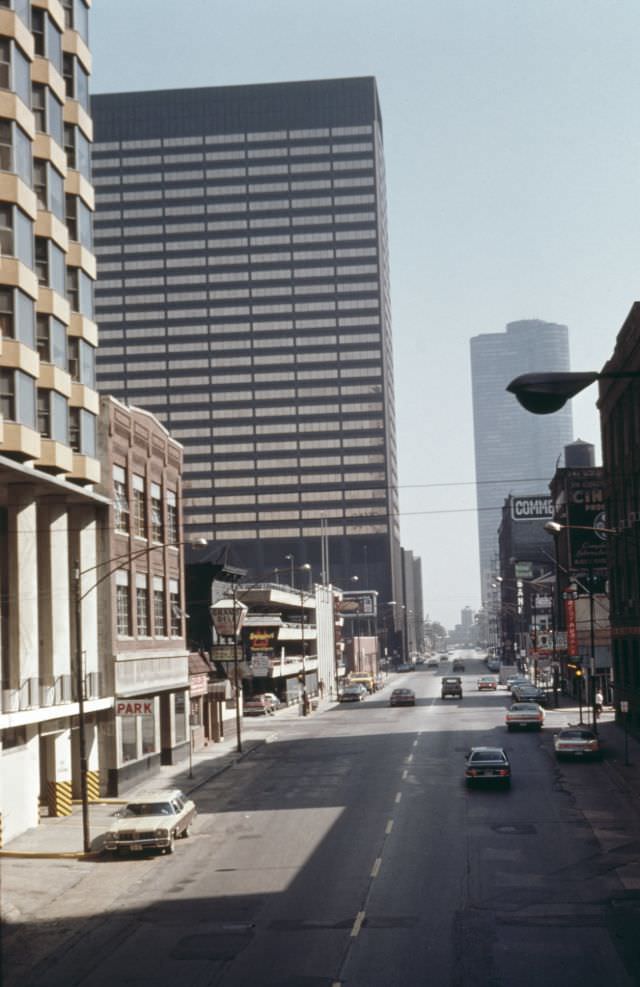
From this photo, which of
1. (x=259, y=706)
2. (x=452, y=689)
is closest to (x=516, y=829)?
(x=259, y=706)

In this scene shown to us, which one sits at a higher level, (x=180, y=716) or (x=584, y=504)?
(x=584, y=504)

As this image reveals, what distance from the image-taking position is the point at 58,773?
42.9 metres

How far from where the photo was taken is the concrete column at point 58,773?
1665 inches

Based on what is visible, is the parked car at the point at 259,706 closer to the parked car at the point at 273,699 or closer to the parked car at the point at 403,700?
the parked car at the point at 273,699

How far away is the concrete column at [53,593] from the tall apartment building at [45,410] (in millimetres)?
48

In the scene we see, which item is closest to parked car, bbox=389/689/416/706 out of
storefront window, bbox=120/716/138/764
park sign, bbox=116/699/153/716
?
storefront window, bbox=120/716/138/764

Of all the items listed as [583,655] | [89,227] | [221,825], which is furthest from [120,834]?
[583,655]

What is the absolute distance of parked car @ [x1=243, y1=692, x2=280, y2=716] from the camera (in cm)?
9506

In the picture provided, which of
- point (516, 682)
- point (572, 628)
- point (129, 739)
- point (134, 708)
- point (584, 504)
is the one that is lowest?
point (516, 682)

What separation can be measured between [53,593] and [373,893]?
828 inches

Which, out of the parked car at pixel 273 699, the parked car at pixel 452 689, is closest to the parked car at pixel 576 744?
the parked car at pixel 273 699

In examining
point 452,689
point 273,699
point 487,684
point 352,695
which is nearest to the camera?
point 273,699

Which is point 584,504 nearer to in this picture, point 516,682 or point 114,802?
point 516,682

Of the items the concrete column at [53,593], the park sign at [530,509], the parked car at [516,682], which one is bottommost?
the parked car at [516,682]
